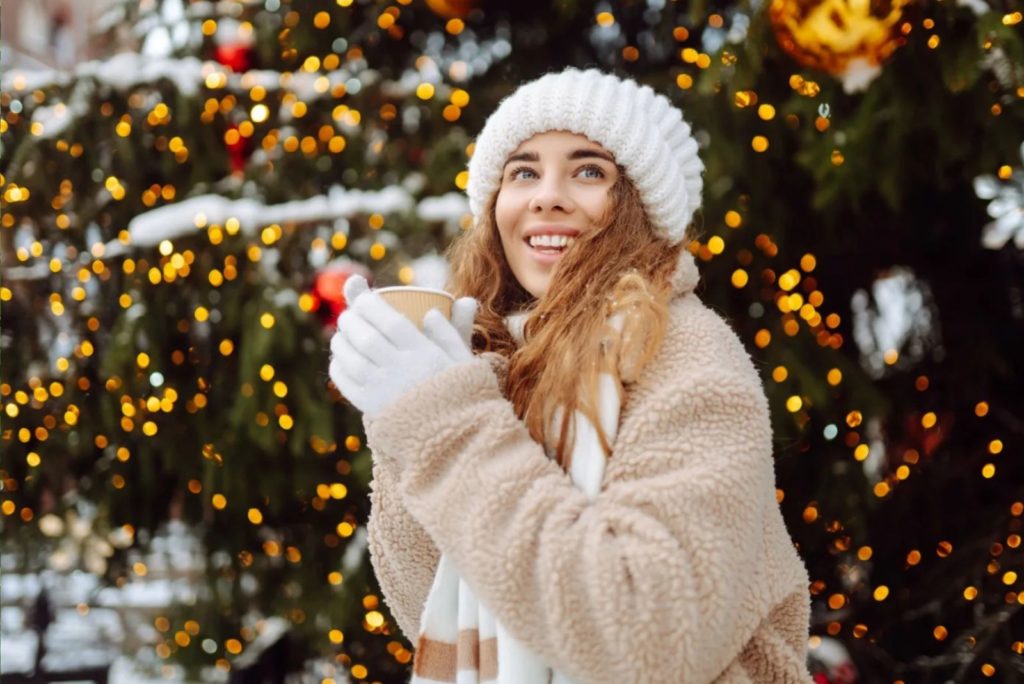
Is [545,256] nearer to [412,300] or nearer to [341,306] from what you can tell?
[412,300]

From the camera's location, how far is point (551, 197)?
1.69 m

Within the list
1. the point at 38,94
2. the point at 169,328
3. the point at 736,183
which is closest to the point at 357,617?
the point at 169,328

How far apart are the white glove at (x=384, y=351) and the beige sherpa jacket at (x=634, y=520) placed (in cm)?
3

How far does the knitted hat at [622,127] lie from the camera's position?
5.51 ft

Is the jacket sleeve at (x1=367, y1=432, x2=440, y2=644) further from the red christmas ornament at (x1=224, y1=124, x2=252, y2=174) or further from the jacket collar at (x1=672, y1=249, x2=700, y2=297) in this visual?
the red christmas ornament at (x1=224, y1=124, x2=252, y2=174)

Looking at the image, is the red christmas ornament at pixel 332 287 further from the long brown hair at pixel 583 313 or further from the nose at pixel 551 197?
the nose at pixel 551 197

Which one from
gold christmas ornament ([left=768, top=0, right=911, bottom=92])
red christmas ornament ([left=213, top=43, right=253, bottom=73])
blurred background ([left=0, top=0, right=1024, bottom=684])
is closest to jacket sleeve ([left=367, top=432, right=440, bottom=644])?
blurred background ([left=0, top=0, right=1024, bottom=684])

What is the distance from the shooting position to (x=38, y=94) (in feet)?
11.4

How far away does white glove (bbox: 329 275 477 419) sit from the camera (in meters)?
1.43

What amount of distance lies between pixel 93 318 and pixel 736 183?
7.38 ft

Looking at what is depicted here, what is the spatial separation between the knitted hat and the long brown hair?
37 mm

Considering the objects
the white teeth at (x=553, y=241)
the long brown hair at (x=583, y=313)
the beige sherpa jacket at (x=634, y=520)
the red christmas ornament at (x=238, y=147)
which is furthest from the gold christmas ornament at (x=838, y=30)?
the red christmas ornament at (x=238, y=147)

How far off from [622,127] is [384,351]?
573mm

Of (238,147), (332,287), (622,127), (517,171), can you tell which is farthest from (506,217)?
(238,147)
